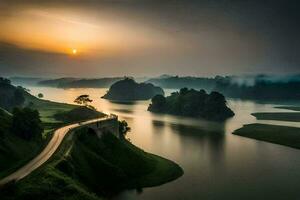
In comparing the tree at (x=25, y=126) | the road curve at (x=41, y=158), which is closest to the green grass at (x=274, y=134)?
the road curve at (x=41, y=158)

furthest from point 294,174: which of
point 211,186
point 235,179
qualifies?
point 211,186

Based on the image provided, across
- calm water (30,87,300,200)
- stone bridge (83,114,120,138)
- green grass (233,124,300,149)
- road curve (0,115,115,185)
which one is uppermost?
stone bridge (83,114,120,138)

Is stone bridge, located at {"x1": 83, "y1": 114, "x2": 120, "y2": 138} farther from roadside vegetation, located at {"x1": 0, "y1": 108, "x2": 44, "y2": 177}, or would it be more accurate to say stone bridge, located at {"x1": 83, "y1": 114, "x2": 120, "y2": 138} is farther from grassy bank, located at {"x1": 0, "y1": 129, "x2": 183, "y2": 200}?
roadside vegetation, located at {"x1": 0, "y1": 108, "x2": 44, "y2": 177}

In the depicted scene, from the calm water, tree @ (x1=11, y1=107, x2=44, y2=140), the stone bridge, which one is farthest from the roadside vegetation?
the calm water

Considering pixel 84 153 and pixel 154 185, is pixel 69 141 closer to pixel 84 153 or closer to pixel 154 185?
pixel 84 153

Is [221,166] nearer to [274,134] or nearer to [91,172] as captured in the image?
[91,172]
